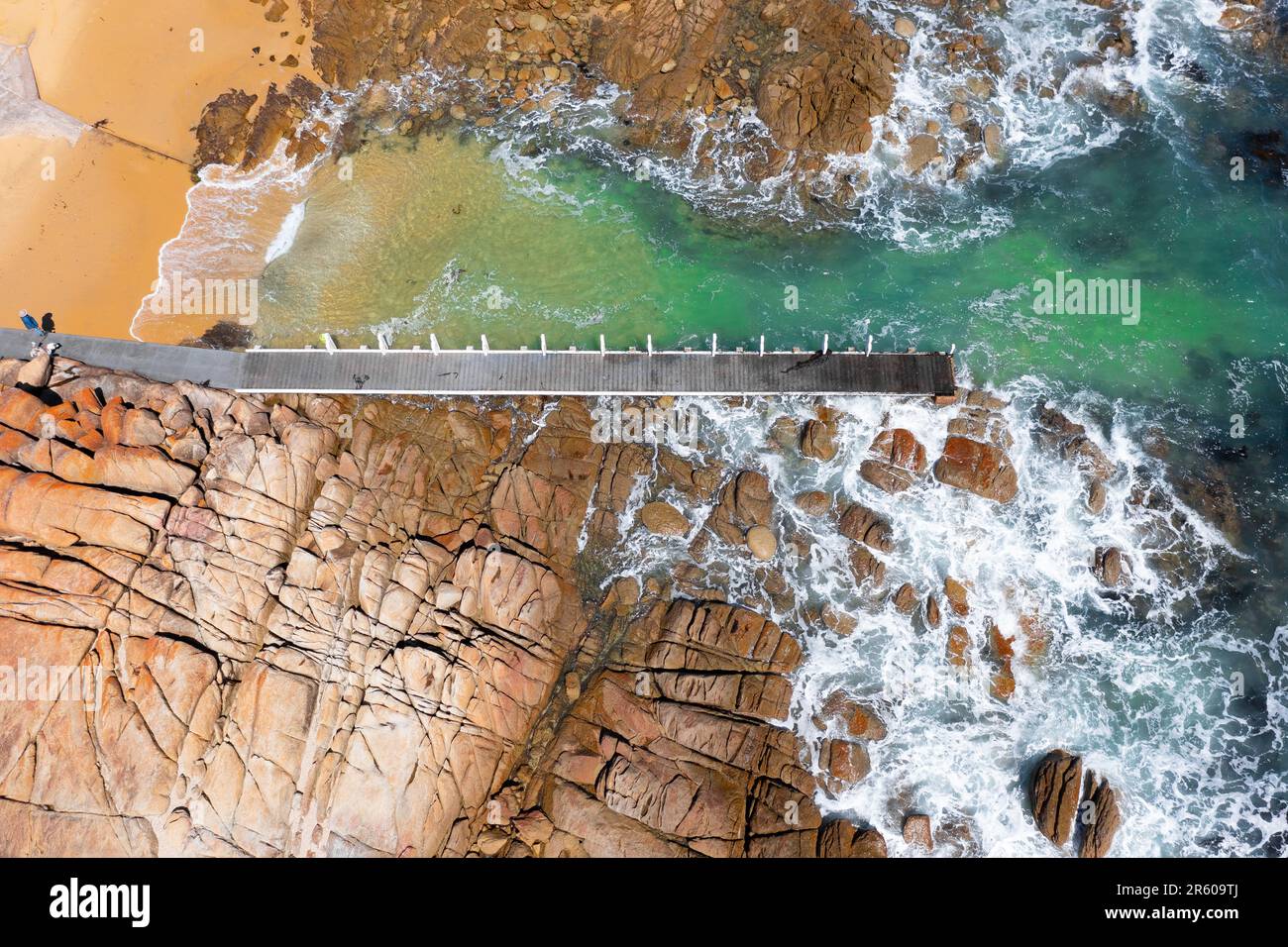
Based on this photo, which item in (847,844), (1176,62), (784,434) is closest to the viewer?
(847,844)

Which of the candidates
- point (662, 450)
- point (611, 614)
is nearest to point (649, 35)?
point (662, 450)

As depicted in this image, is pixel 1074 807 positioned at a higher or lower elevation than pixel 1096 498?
lower

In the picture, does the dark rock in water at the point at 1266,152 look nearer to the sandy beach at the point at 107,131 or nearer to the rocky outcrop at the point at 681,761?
the rocky outcrop at the point at 681,761

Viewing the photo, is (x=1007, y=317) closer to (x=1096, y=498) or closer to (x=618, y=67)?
(x=1096, y=498)

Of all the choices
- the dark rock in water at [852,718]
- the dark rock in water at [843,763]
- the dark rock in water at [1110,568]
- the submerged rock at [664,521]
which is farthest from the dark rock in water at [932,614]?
the submerged rock at [664,521]

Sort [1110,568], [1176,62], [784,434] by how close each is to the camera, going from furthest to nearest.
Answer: [1176,62] → [784,434] → [1110,568]

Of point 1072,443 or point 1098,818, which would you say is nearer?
point 1098,818

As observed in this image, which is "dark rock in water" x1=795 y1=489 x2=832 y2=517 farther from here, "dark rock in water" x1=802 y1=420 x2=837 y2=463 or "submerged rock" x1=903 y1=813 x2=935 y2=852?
"submerged rock" x1=903 y1=813 x2=935 y2=852

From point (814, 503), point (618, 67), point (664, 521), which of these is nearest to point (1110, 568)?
point (814, 503)

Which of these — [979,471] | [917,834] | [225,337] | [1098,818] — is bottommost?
[917,834]
